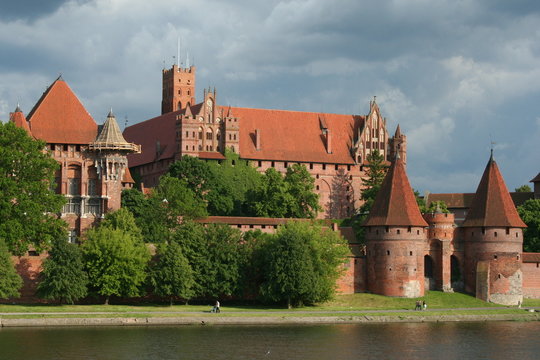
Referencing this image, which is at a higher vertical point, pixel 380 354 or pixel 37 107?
pixel 37 107

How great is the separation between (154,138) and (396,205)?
38951 millimetres

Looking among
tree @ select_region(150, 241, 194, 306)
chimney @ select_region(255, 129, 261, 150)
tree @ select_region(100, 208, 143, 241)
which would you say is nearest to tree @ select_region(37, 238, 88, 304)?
tree @ select_region(150, 241, 194, 306)

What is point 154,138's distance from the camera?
4670 inches

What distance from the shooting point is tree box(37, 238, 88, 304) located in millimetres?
73438

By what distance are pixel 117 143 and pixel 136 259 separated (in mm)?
12276

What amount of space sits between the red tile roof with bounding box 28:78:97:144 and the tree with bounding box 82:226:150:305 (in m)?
11.6

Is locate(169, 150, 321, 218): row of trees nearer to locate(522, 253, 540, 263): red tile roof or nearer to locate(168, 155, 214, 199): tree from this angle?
locate(168, 155, 214, 199): tree

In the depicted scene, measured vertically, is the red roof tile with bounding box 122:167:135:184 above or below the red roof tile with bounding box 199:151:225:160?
below

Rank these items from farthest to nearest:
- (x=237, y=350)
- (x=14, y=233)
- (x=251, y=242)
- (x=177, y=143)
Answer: (x=177, y=143), (x=251, y=242), (x=14, y=233), (x=237, y=350)

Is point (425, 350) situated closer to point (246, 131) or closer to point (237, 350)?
point (237, 350)

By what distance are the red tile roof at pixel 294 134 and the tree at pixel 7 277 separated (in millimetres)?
43135

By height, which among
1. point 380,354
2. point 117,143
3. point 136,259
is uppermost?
point 117,143

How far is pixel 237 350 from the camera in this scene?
60.7 meters

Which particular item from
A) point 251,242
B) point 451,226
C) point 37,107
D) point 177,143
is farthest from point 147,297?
point 177,143
